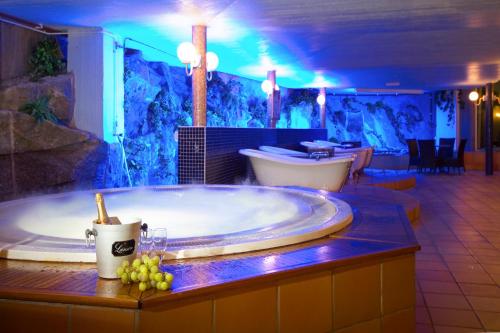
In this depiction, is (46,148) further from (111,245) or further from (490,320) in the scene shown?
(490,320)

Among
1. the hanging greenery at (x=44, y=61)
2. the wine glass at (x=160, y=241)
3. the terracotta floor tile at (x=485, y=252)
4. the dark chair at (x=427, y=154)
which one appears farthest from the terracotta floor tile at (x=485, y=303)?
the dark chair at (x=427, y=154)

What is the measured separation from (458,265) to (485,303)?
0.86 m

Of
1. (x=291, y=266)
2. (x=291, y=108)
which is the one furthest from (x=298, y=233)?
(x=291, y=108)

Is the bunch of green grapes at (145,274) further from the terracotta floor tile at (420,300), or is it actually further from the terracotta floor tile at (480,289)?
the terracotta floor tile at (480,289)

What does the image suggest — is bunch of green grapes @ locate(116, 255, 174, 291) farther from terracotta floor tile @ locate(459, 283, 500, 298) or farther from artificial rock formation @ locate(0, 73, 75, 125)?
artificial rock formation @ locate(0, 73, 75, 125)

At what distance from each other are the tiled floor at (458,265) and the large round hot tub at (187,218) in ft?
2.66

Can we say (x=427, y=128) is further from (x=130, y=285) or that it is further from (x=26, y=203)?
(x=130, y=285)

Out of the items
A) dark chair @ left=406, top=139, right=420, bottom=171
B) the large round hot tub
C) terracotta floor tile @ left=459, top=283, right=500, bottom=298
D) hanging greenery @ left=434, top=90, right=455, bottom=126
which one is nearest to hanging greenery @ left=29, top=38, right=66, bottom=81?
the large round hot tub

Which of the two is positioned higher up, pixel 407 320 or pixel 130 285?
pixel 130 285

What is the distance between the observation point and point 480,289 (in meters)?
3.12

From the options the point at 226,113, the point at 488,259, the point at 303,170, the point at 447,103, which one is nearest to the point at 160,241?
the point at 488,259

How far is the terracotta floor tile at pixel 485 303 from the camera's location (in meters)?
2.77

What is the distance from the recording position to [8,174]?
5664 mm

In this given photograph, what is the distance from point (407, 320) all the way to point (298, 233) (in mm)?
557
